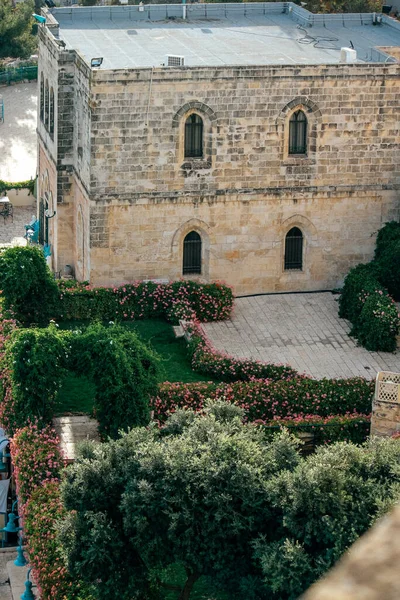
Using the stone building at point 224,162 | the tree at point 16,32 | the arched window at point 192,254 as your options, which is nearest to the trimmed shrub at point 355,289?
the stone building at point 224,162

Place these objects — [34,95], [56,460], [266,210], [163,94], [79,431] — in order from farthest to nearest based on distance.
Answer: [34,95] < [266,210] < [163,94] < [79,431] < [56,460]

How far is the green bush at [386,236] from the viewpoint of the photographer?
3606 centimetres

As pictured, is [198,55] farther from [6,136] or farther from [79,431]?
[6,136]

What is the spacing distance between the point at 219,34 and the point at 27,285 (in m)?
15.4

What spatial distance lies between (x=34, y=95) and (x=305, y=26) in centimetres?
2870

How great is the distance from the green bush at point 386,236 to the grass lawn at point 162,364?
781 centimetres

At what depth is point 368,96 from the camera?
116 ft

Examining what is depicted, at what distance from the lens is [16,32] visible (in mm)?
70125

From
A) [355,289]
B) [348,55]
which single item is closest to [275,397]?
[355,289]

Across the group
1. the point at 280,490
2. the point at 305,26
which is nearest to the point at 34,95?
the point at 305,26

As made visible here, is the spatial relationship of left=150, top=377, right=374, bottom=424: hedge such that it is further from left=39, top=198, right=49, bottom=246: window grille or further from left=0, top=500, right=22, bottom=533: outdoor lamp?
left=39, top=198, right=49, bottom=246: window grille

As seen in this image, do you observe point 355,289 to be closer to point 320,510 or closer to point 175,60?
point 175,60

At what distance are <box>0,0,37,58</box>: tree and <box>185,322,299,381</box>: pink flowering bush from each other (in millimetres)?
43739

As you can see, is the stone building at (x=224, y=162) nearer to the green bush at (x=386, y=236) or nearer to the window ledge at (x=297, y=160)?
the window ledge at (x=297, y=160)
